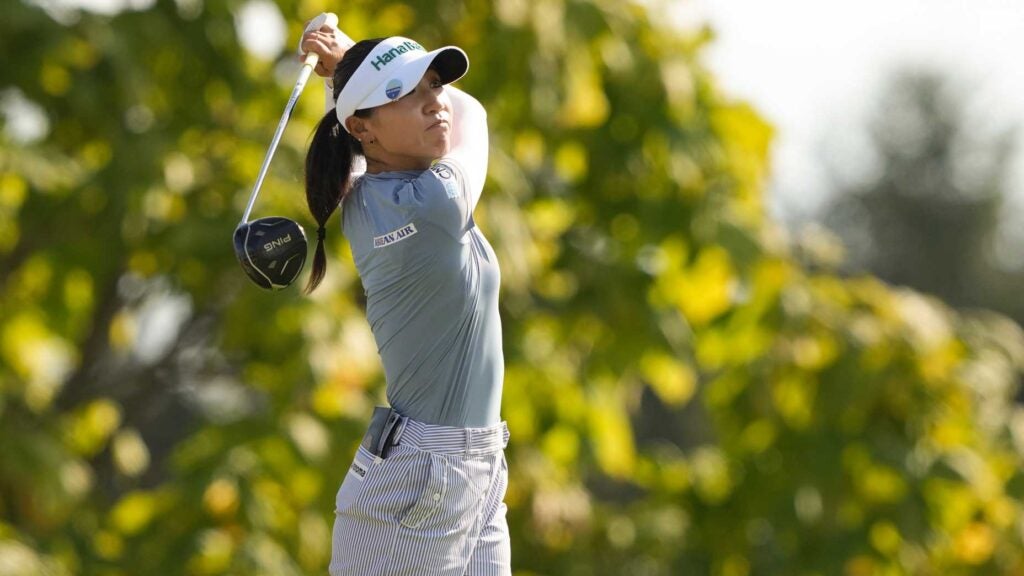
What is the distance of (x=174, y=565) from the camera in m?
6.36

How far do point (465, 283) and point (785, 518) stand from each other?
15.8 ft

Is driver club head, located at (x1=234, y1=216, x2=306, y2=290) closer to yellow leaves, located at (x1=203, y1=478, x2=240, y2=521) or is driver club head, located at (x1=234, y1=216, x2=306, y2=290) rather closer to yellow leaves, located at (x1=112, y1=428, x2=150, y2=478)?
yellow leaves, located at (x1=203, y1=478, x2=240, y2=521)

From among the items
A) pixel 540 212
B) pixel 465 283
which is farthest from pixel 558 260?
pixel 465 283

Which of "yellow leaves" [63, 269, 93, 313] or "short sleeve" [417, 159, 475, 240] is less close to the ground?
"short sleeve" [417, 159, 475, 240]

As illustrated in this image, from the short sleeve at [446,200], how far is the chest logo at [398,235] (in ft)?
0.11

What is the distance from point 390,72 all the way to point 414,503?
81cm

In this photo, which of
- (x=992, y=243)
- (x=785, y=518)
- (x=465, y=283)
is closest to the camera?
(x=465, y=283)

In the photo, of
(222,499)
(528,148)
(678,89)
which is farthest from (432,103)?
(528,148)

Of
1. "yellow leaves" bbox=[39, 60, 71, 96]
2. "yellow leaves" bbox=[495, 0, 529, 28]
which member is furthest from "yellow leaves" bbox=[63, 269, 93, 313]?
"yellow leaves" bbox=[495, 0, 529, 28]

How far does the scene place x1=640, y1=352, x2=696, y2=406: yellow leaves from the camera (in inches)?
309

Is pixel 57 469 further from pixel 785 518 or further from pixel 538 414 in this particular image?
pixel 785 518

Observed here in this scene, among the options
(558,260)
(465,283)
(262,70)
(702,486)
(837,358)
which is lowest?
(702,486)

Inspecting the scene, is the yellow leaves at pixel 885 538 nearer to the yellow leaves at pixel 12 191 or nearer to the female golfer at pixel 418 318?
the yellow leaves at pixel 12 191

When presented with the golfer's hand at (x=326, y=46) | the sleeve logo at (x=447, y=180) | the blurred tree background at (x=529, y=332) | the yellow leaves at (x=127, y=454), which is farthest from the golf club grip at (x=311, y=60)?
the yellow leaves at (x=127, y=454)
